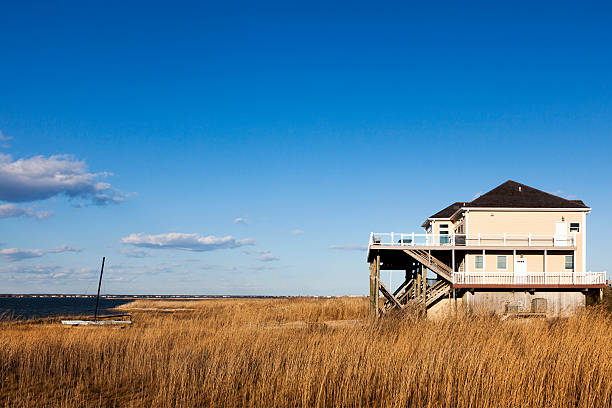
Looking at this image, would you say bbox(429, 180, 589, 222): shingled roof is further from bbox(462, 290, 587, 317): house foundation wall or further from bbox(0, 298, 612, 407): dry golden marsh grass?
bbox(0, 298, 612, 407): dry golden marsh grass

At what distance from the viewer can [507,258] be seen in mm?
30281

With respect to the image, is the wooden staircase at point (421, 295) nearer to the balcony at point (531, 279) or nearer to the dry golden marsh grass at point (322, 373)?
the balcony at point (531, 279)

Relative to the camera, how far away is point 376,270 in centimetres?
2994

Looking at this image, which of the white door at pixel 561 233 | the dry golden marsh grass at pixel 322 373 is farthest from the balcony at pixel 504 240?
the dry golden marsh grass at pixel 322 373

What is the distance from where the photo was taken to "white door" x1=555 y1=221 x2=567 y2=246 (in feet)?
98.7

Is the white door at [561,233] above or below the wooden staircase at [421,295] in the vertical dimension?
above

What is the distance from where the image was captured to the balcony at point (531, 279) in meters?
28.0

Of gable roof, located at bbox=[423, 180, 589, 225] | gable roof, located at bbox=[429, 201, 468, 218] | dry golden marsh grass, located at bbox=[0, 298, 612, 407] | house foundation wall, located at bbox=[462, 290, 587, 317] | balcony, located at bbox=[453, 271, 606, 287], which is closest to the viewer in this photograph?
dry golden marsh grass, located at bbox=[0, 298, 612, 407]

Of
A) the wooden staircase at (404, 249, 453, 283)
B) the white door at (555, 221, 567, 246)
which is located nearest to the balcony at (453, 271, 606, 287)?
the wooden staircase at (404, 249, 453, 283)

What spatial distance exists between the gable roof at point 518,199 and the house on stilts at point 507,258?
0.17 ft

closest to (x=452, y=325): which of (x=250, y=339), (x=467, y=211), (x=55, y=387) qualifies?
(x=250, y=339)

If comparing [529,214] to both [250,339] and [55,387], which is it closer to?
[250,339]

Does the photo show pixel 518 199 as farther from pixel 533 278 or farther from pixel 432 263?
pixel 432 263

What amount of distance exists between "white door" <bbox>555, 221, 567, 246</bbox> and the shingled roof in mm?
987
